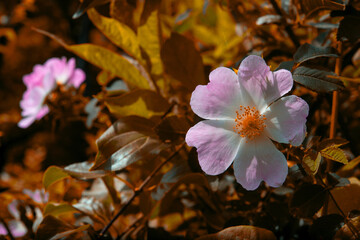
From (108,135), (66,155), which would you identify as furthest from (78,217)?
(66,155)

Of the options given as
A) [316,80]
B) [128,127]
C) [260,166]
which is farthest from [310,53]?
[128,127]

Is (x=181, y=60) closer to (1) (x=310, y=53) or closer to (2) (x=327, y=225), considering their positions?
(1) (x=310, y=53)

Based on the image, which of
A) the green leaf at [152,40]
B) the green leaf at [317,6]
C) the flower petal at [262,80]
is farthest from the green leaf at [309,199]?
the green leaf at [152,40]

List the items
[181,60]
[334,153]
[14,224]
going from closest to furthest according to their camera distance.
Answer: [334,153] < [181,60] < [14,224]

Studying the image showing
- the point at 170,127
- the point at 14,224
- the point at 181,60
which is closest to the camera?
the point at 170,127

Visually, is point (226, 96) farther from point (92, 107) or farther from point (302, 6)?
point (92, 107)

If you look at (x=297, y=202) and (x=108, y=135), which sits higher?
(x=108, y=135)

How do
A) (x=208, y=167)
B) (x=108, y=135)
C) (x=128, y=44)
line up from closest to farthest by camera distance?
(x=208, y=167) → (x=108, y=135) → (x=128, y=44)
